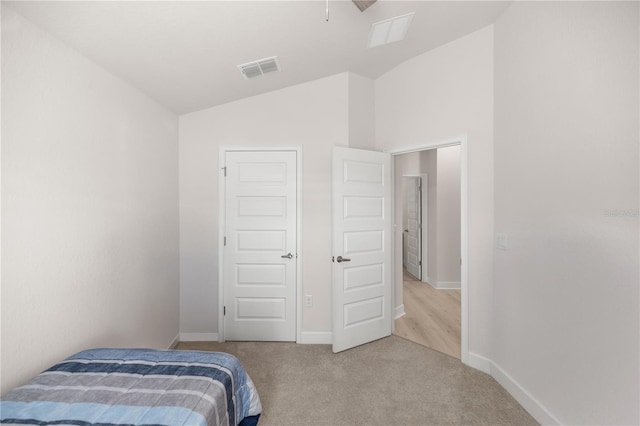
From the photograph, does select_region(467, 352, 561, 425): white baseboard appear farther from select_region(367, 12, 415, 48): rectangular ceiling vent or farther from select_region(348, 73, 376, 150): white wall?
select_region(367, 12, 415, 48): rectangular ceiling vent

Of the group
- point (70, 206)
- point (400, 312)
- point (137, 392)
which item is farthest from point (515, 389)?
point (70, 206)

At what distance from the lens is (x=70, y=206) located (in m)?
1.51

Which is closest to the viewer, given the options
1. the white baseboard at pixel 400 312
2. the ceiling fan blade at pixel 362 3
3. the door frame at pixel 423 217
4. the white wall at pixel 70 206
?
the white wall at pixel 70 206

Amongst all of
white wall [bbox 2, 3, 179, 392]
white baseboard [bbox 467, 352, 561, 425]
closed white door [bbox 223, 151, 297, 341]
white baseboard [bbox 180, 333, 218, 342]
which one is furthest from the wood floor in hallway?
white wall [bbox 2, 3, 179, 392]

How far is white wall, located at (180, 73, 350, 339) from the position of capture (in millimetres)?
2820

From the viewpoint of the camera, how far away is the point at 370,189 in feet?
9.11

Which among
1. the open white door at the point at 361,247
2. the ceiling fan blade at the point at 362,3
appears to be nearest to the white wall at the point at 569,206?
the open white door at the point at 361,247

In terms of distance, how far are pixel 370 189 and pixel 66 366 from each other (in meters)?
2.55

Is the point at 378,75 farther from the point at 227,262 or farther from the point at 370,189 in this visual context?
the point at 227,262

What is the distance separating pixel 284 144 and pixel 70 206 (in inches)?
72.6

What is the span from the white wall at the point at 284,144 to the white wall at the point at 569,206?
1.55 meters

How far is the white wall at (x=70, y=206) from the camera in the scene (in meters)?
1.21

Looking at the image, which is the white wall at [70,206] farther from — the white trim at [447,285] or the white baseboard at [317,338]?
the white trim at [447,285]

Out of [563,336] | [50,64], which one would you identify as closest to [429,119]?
[563,336]
